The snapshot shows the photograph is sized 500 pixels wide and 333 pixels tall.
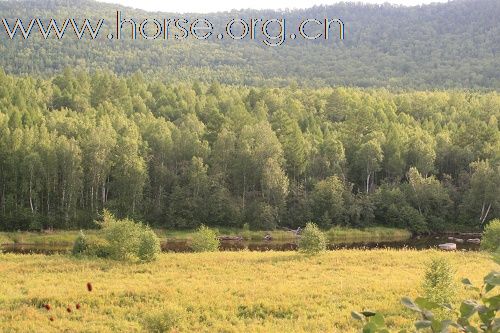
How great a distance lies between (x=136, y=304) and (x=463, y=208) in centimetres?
5534

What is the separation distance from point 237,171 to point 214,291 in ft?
145

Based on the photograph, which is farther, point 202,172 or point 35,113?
point 35,113

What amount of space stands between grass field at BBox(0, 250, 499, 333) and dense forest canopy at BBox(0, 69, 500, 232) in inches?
1011

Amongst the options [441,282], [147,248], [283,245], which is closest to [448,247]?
[283,245]

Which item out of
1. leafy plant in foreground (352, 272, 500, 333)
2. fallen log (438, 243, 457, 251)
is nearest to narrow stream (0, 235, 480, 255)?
fallen log (438, 243, 457, 251)

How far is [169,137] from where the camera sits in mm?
70625

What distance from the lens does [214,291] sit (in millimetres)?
25516

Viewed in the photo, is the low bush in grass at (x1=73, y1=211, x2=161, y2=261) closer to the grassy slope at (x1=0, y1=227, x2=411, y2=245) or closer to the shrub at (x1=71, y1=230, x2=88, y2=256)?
the shrub at (x1=71, y1=230, x2=88, y2=256)

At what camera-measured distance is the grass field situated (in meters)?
20.0

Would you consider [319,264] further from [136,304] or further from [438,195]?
[438,195]

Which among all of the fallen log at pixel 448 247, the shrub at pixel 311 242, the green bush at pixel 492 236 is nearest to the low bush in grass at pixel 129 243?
the shrub at pixel 311 242

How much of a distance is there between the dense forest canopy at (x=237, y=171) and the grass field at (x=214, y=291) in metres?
25.7

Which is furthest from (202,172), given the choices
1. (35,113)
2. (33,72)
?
(33,72)

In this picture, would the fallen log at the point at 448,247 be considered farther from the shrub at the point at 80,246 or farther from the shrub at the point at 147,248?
the shrub at the point at 80,246
